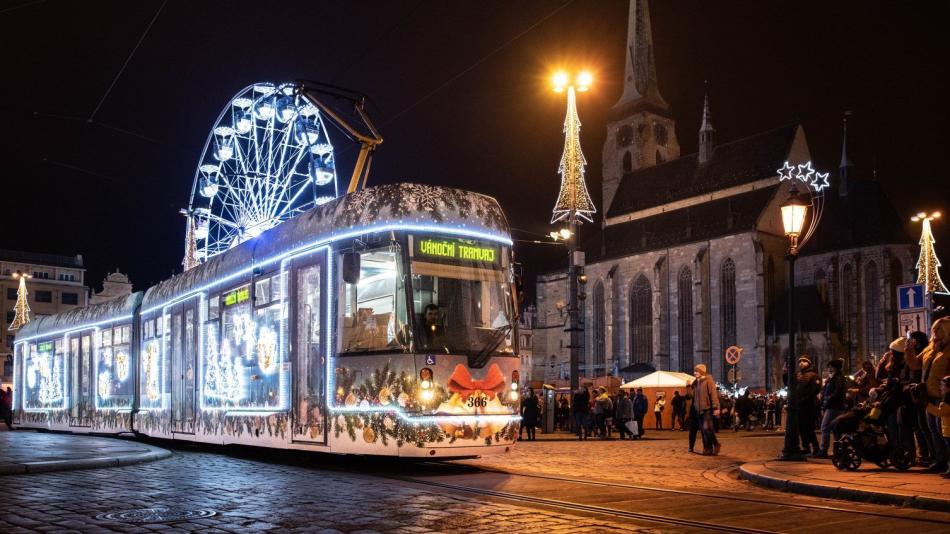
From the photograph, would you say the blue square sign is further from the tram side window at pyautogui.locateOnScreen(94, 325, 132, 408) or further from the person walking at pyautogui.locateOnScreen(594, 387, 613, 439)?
the tram side window at pyautogui.locateOnScreen(94, 325, 132, 408)

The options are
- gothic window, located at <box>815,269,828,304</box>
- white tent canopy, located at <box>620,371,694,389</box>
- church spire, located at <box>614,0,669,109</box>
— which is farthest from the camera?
church spire, located at <box>614,0,669,109</box>

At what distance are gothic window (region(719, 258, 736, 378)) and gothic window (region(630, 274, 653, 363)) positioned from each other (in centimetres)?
760

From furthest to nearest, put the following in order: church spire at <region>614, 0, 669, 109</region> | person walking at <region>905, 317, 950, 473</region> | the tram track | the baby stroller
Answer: church spire at <region>614, 0, 669, 109</region>, the baby stroller, person walking at <region>905, 317, 950, 473</region>, the tram track

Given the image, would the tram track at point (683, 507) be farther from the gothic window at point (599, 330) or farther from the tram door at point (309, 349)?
the gothic window at point (599, 330)

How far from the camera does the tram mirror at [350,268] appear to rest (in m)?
11.1

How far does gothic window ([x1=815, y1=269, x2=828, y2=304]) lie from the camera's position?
2653 inches

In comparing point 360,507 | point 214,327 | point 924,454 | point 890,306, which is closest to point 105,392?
point 214,327

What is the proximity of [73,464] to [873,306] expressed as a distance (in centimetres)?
6228

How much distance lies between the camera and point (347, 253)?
36.7 feet

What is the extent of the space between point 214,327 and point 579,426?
11.6 metres

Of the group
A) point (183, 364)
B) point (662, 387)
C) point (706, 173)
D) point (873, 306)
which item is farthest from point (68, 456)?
point (706, 173)

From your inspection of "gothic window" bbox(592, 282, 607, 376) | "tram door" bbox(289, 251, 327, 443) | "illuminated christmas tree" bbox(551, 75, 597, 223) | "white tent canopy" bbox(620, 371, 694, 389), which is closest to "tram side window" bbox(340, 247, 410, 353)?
"tram door" bbox(289, 251, 327, 443)

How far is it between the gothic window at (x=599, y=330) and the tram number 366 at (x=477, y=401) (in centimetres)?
7006

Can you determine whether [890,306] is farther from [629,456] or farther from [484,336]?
[484,336]
